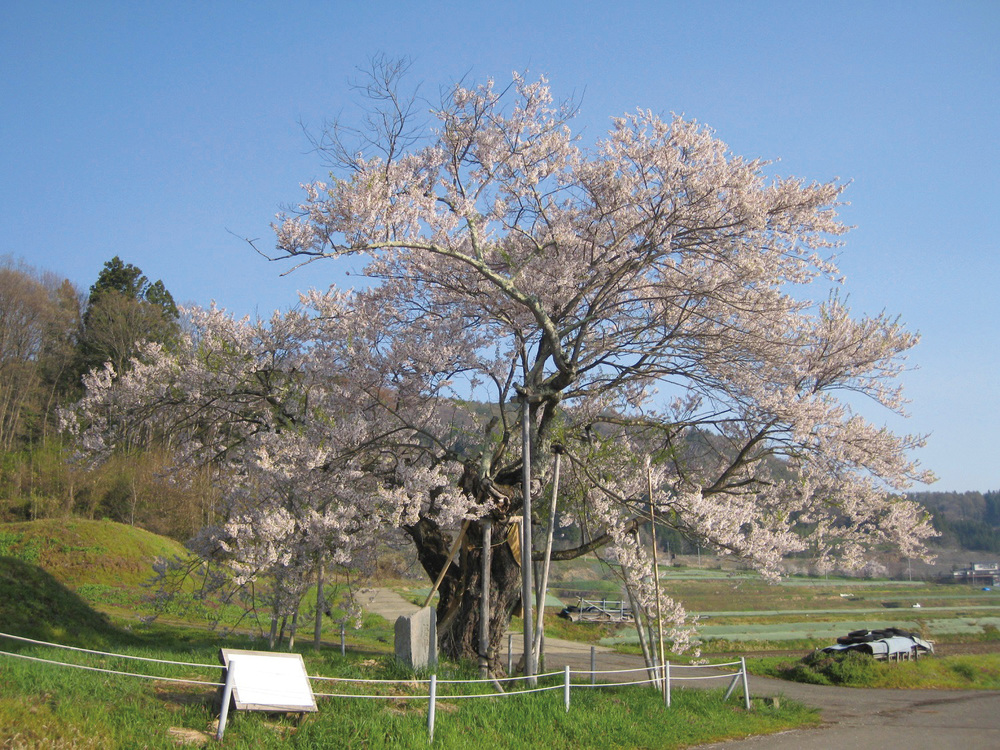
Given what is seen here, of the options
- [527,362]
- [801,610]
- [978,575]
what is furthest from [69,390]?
[978,575]

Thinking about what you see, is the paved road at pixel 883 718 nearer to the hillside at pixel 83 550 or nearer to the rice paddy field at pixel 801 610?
the rice paddy field at pixel 801 610

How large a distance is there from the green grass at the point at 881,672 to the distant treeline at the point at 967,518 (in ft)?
208

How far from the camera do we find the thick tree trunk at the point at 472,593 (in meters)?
12.7

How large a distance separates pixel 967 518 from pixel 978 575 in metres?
59.7

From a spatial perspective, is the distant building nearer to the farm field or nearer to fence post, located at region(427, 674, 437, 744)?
the farm field

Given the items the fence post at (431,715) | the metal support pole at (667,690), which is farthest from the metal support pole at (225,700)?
the metal support pole at (667,690)

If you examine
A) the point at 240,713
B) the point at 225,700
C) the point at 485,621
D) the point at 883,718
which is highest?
the point at 225,700

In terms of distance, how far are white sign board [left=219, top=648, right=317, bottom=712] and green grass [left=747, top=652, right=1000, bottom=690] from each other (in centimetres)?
1836

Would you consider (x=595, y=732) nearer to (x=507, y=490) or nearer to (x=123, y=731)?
(x=507, y=490)

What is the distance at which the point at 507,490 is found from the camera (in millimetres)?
13047

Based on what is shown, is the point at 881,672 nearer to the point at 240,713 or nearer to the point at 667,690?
the point at 667,690

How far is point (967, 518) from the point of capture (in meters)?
128

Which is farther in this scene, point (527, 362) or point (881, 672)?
point (881, 672)

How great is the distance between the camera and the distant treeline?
329 ft
